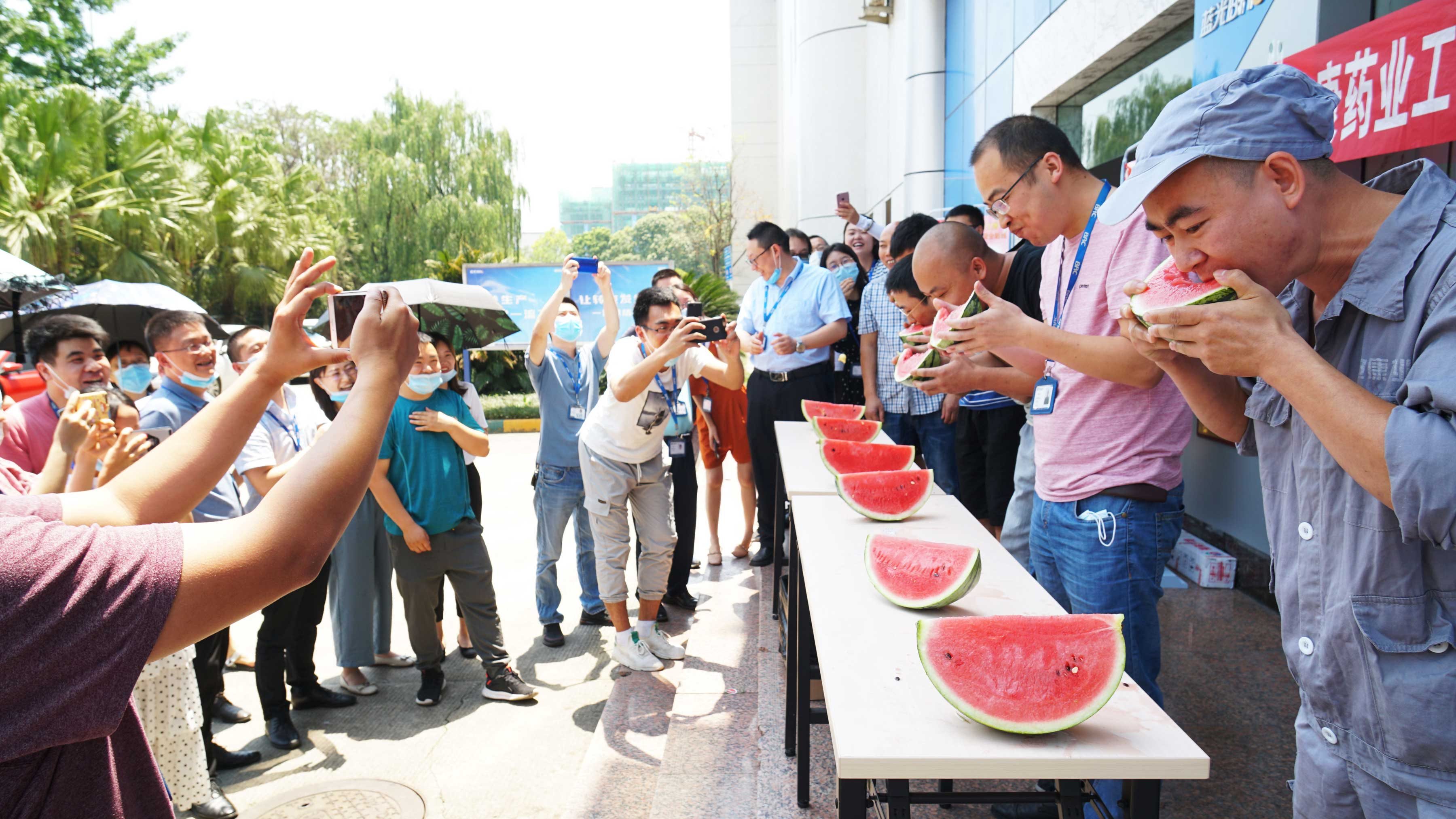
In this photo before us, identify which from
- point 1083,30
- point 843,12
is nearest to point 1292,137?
point 1083,30

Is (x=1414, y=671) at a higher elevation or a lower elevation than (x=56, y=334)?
lower

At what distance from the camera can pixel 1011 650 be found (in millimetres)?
1740

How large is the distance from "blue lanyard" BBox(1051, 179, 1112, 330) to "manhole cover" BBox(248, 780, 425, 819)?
11.7 feet

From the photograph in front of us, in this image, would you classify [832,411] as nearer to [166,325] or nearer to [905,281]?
[905,281]

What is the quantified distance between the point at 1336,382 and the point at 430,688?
481 centimetres

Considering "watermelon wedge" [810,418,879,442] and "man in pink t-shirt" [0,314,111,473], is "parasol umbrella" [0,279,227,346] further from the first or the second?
"watermelon wedge" [810,418,879,442]

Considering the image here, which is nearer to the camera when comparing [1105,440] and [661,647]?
[1105,440]

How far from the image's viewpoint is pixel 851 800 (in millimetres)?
1707

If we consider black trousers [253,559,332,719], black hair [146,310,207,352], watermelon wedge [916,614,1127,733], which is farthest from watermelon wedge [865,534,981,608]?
black hair [146,310,207,352]

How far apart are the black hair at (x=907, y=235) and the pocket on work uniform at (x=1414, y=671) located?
4.20 meters

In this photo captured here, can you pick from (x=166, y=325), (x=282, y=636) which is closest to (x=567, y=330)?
(x=166, y=325)

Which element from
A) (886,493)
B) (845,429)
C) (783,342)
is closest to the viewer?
(886,493)

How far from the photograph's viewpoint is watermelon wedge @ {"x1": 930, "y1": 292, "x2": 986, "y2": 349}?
2631mm

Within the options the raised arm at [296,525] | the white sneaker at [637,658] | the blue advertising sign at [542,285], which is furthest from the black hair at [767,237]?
the blue advertising sign at [542,285]
